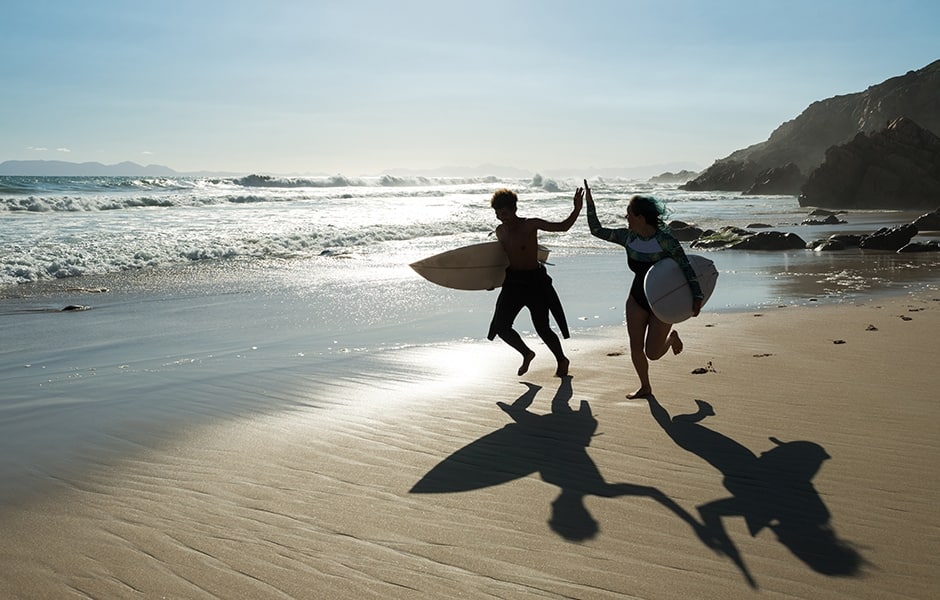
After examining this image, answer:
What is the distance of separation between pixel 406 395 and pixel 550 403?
1.15m

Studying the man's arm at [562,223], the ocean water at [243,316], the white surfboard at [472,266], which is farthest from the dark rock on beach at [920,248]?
the man's arm at [562,223]

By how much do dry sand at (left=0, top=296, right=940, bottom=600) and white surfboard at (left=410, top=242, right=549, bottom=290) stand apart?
1487mm

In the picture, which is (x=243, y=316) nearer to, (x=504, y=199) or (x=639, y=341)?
(x=504, y=199)

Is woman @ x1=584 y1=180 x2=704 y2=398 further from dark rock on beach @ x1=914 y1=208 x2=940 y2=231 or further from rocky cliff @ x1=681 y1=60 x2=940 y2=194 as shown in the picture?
rocky cliff @ x1=681 y1=60 x2=940 y2=194

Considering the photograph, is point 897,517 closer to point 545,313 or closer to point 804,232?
point 545,313

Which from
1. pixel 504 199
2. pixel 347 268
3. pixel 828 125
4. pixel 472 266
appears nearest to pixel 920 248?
pixel 347 268

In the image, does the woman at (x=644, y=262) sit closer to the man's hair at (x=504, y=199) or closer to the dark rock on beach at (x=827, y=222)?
the man's hair at (x=504, y=199)

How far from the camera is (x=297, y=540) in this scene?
356cm

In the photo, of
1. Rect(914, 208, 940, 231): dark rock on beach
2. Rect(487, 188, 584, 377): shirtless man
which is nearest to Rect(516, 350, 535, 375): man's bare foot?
Rect(487, 188, 584, 377): shirtless man

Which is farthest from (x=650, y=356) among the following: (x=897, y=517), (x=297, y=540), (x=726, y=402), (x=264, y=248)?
(x=264, y=248)

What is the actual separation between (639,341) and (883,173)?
1872 inches

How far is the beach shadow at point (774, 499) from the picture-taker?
3.30 metres

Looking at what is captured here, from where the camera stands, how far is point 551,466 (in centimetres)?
452

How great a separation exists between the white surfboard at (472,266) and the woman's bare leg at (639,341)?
1.79 m
